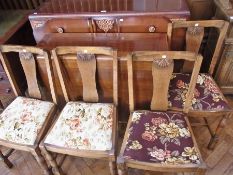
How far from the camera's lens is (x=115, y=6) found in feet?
5.51

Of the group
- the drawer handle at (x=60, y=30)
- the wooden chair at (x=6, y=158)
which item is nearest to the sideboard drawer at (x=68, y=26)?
the drawer handle at (x=60, y=30)

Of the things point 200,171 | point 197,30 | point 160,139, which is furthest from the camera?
point 197,30

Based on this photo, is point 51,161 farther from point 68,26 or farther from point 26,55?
point 68,26

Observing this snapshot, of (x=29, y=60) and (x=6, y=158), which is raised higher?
(x=29, y=60)

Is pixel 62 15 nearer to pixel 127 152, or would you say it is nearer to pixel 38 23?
pixel 38 23

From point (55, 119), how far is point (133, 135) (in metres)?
0.57

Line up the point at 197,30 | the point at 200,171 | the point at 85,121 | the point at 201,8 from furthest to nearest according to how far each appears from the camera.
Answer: the point at 201,8 < the point at 197,30 < the point at 85,121 < the point at 200,171

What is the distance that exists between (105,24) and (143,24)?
0.28 metres

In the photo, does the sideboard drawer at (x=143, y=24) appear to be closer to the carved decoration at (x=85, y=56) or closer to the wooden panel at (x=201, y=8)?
the carved decoration at (x=85, y=56)

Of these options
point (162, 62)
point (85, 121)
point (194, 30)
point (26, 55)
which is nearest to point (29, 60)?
point (26, 55)

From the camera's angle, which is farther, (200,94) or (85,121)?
(200,94)

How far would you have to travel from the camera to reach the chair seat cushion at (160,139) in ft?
4.02

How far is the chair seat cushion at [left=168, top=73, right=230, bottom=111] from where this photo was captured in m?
1.49

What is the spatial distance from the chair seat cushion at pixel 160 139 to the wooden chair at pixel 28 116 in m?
0.60
